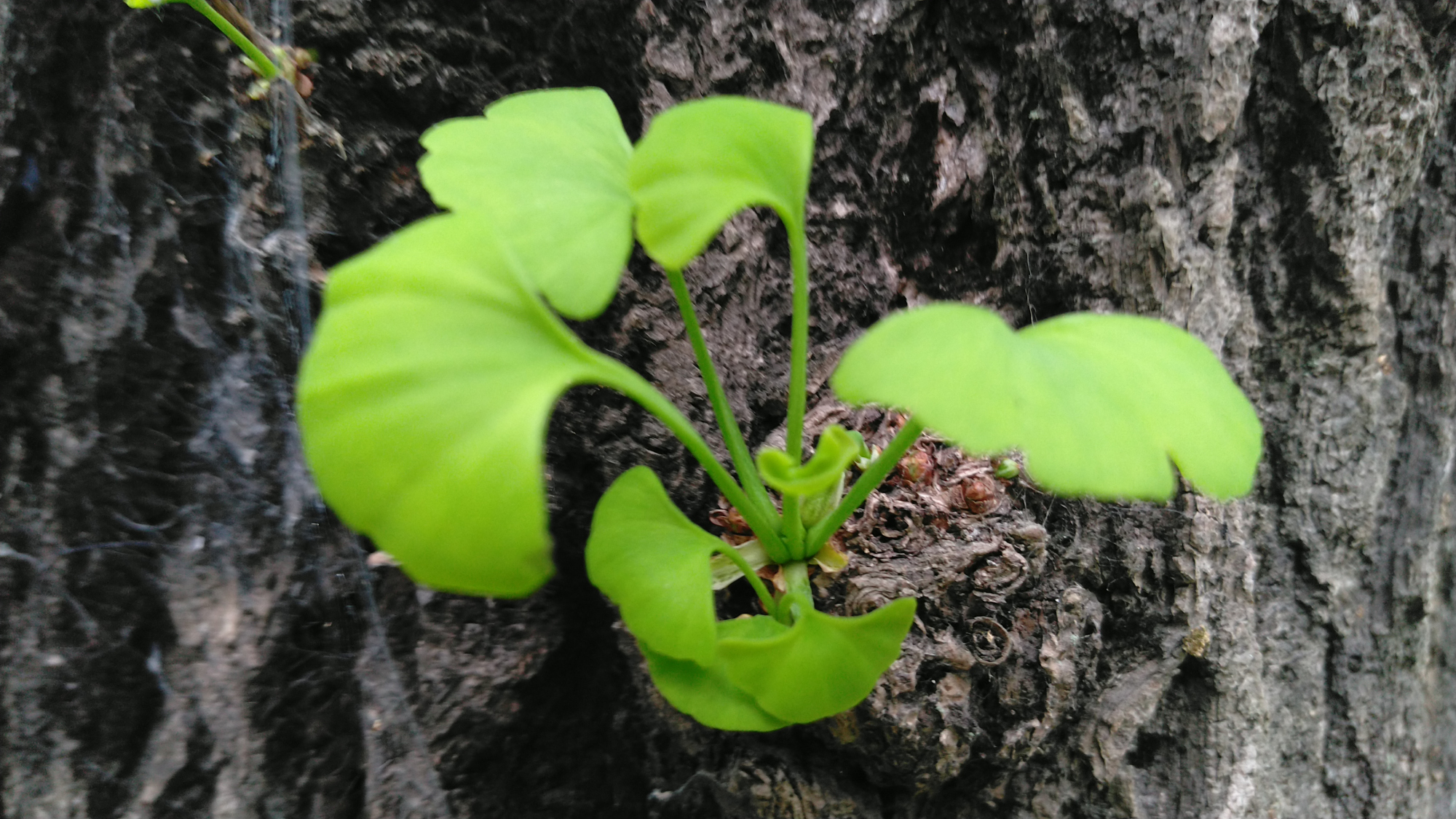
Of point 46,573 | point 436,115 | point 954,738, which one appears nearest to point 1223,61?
point 954,738

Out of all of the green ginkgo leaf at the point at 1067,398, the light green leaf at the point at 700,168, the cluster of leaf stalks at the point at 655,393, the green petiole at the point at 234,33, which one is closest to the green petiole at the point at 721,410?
the cluster of leaf stalks at the point at 655,393

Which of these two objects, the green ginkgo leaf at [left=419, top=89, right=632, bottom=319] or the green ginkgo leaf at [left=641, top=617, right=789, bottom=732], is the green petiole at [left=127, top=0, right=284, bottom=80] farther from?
the green ginkgo leaf at [left=641, top=617, right=789, bottom=732]

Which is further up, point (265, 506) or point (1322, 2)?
point (1322, 2)

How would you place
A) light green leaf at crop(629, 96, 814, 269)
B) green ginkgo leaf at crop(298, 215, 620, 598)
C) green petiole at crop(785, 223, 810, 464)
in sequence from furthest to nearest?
green petiole at crop(785, 223, 810, 464) → light green leaf at crop(629, 96, 814, 269) → green ginkgo leaf at crop(298, 215, 620, 598)

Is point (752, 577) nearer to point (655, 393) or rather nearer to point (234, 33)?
point (655, 393)

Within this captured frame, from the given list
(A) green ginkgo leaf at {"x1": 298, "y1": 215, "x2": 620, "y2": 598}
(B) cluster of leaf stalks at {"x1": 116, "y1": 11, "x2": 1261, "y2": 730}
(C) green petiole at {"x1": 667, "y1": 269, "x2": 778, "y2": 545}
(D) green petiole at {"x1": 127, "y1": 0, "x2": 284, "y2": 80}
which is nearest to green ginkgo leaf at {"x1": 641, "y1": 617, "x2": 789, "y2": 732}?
(B) cluster of leaf stalks at {"x1": 116, "y1": 11, "x2": 1261, "y2": 730}

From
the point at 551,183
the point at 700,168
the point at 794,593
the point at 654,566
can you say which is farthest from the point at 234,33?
the point at 794,593

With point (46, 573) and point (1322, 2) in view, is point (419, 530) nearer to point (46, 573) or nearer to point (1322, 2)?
point (46, 573)
